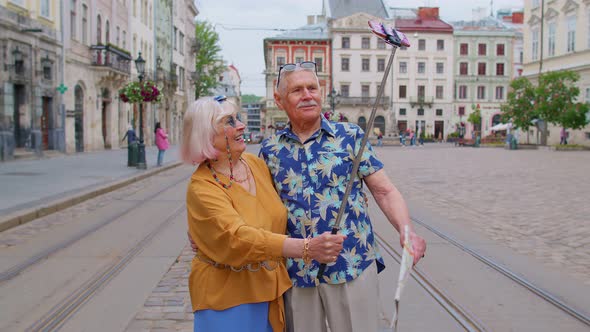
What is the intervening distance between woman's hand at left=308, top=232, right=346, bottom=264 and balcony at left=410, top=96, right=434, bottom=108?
7306 centimetres

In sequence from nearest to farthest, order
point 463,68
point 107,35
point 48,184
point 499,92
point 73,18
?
1. point 48,184
2. point 73,18
3. point 107,35
4. point 463,68
5. point 499,92

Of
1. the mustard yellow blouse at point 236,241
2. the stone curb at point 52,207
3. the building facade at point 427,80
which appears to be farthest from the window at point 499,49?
the mustard yellow blouse at point 236,241

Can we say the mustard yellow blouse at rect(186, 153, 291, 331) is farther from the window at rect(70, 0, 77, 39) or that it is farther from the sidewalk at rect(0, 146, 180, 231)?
the window at rect(70, 0, 77, 39)

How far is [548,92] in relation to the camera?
39.7 meters

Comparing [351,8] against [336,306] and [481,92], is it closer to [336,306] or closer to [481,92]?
[481,92]

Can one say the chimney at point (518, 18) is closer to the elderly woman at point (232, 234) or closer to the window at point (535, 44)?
the window at point (535, 44)

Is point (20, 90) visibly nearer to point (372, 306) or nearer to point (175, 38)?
point (372, 306)

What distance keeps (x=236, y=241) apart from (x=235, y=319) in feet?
1.25

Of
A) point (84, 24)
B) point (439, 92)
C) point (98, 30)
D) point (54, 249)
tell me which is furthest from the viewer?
point (439, 92)

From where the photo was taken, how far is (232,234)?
2346mm

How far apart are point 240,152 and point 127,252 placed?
497 centimetres

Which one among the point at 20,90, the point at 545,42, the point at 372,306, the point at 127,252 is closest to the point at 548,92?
the point at 545,42

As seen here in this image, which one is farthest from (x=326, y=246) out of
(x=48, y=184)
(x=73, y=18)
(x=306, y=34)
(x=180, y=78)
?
(x=306, y=34)

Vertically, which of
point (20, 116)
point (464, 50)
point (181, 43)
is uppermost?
point (464, 50)
